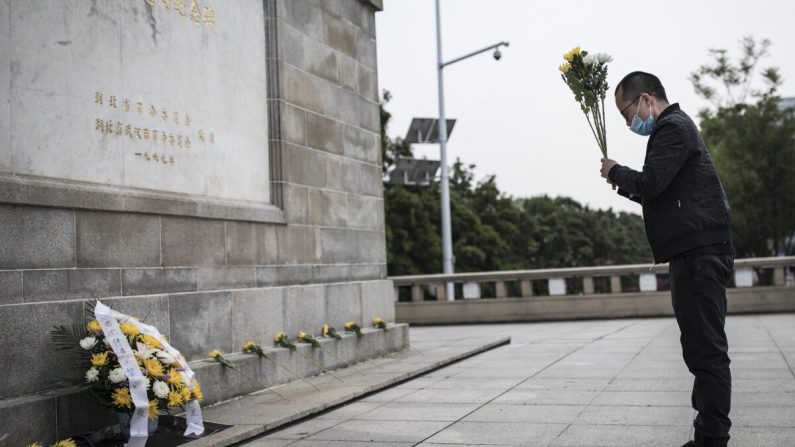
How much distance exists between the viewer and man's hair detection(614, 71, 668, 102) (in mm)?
4664

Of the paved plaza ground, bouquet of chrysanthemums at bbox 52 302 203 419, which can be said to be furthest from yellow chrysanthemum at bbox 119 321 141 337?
the paved plaza ground

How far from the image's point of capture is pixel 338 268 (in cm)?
972

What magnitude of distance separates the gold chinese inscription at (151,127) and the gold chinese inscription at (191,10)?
36.2 inches

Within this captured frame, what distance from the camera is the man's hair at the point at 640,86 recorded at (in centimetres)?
466

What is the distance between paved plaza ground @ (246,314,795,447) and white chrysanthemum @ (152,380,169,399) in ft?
2.50

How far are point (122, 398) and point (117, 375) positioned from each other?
0.53ft

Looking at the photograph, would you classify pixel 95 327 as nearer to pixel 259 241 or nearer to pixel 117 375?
pixel 117 375

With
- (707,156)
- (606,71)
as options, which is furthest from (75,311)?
(707,156)

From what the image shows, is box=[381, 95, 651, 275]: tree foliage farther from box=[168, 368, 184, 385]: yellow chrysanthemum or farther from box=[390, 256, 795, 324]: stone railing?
box=[168, 368, 184, 385]: yellow chrysanthemum

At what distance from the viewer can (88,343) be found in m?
5.32

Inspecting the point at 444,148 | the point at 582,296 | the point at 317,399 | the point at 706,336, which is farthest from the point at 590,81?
the point at 444,148

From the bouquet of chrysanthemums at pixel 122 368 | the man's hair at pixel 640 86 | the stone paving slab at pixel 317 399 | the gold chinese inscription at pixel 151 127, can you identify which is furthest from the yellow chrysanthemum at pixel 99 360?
the man's hair at pixel 640 86

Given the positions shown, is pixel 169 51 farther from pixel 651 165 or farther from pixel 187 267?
pixel 651 165

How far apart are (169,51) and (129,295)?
223 cm
